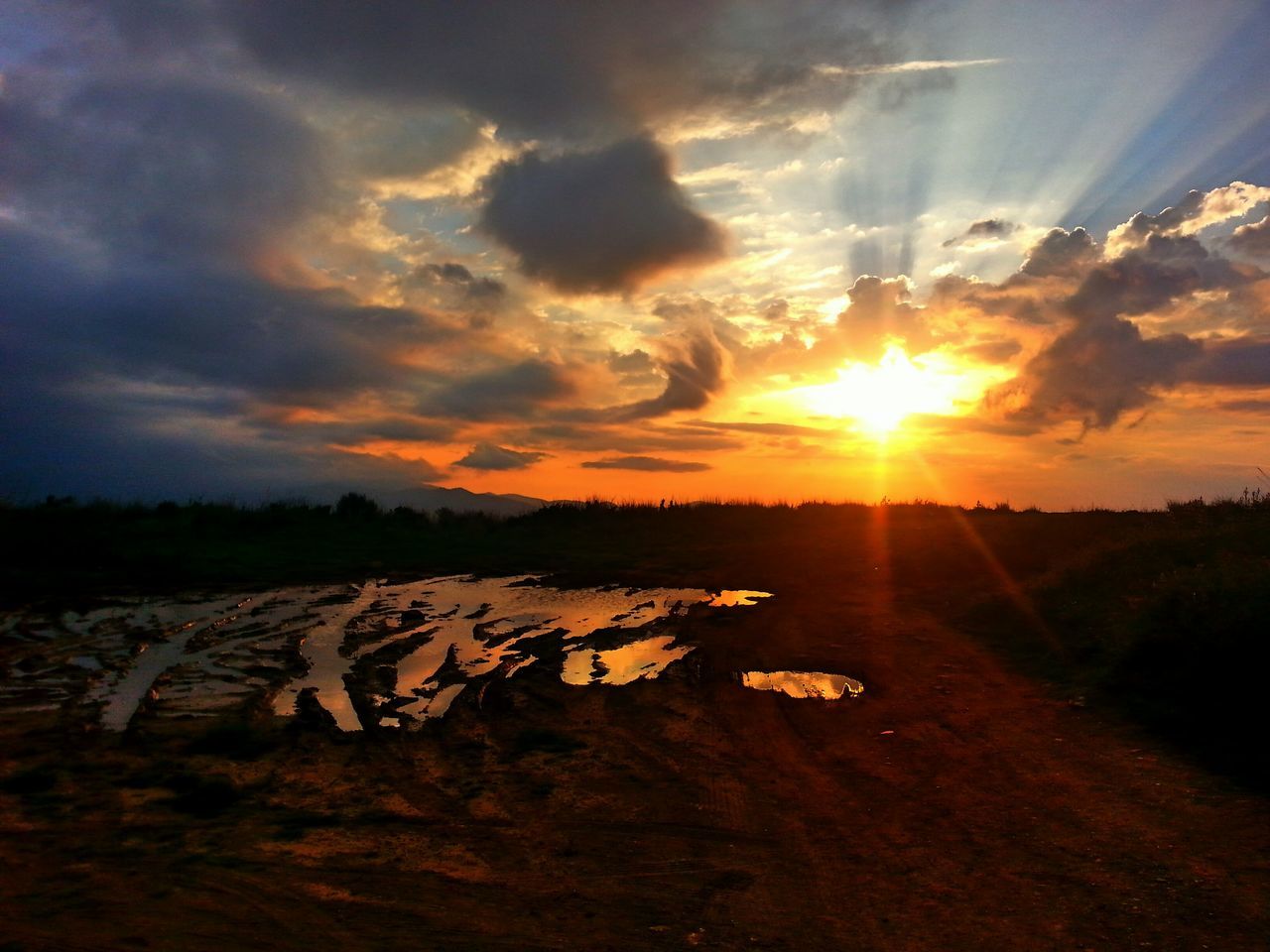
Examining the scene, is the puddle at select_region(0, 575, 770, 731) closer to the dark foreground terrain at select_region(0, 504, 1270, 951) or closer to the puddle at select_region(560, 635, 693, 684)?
the puddle at select_region(560, 635, 693, 684)

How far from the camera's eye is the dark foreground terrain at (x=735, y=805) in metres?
4.57

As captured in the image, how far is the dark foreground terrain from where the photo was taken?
4574 millimetres

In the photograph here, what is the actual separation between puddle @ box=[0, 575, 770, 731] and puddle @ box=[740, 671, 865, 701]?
127 centimetres

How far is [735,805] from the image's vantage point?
6340 millimetres

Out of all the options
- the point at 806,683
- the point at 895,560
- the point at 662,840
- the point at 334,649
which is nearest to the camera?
the point at 662,840

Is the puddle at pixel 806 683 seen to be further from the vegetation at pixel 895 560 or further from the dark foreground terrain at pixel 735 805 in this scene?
the vegetation at pixel 895 560

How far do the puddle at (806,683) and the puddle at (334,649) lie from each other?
4.18ft

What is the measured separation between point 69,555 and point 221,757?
17242 millimetres

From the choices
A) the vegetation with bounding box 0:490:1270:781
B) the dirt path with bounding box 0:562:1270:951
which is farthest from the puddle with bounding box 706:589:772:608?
the dirt path with bounding box 0:562:1270:951

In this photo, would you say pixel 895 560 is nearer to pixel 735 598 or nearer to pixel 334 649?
pixel 735 598

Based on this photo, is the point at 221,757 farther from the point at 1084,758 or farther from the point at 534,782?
the point at 1084,758

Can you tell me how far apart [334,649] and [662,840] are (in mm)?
7760

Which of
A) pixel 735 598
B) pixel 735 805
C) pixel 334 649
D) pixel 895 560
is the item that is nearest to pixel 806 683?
pixel 735 805

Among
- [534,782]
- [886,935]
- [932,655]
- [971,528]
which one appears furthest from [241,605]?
[971,528]
